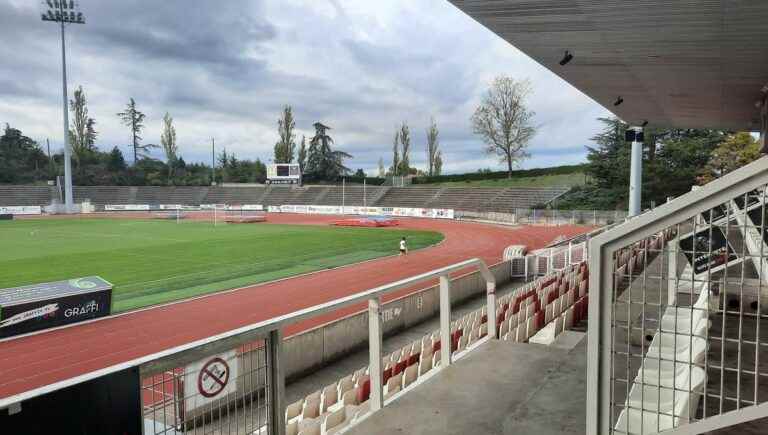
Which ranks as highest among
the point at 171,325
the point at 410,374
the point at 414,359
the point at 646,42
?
the point at 646,42

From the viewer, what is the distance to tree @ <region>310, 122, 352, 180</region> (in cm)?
9156

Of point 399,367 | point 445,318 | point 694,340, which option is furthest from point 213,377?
point 399,367

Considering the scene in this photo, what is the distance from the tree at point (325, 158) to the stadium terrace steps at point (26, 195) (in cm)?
4022

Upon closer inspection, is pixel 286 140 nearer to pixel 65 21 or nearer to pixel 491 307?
pixel 65 21

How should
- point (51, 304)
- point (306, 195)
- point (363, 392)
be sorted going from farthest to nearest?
point (306, 195)
point (51, 304)
point (363, 392)

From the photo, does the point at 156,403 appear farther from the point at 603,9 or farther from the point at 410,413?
the point at 603,9

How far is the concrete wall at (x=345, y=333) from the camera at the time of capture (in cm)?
1023

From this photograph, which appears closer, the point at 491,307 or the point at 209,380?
the point at 209,380

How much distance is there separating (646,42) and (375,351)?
5.40 m

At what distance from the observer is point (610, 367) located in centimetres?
257

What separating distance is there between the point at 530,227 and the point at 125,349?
32.8m

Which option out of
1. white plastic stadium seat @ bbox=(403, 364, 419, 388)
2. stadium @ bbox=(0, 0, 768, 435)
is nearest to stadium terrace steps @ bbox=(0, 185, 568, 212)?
stadium @ bbox=(0, 0, 768, 435)

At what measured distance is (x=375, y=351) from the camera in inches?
146

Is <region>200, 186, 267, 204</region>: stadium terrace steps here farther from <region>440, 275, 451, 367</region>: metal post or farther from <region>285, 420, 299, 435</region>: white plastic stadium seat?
<region>440, 275, 451, 367</region>: metal post
